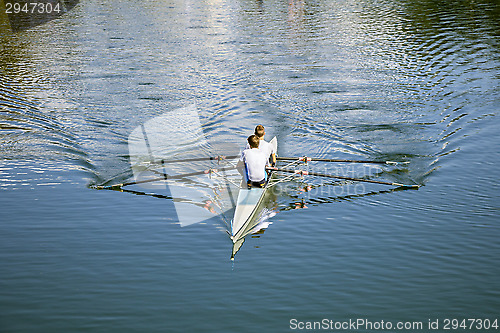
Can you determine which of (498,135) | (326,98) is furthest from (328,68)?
(498,135)

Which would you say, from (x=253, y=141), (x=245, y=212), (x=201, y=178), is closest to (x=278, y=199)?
(x=253, y=141)

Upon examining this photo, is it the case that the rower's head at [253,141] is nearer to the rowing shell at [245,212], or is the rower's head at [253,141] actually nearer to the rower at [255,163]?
the rower at [255,163]

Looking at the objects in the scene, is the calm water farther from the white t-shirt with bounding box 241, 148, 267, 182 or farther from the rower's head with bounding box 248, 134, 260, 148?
the rower's head with bounding box 248, 134, 260, 148

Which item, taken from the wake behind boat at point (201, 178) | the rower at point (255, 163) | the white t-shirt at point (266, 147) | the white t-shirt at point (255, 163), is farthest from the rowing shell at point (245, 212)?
the white t-shirt at point (266, 147)

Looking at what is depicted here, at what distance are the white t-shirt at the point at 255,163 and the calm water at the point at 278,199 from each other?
1028mm

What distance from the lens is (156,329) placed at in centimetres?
857

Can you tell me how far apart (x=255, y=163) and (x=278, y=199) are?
138 centimetres

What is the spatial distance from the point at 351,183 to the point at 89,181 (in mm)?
7329

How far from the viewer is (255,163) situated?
1295 cm

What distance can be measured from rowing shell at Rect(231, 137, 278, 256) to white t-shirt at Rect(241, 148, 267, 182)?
31cm

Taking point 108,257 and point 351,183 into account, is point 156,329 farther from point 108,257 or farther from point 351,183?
point 351,183

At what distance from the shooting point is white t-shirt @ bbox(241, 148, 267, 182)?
12.9 meters

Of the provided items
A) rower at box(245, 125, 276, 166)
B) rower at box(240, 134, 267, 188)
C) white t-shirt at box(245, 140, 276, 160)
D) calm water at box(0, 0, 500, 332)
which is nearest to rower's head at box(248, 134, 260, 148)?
rower at box(240, 134, 267, 188)

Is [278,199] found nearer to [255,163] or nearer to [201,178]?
[255,163]
